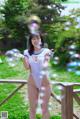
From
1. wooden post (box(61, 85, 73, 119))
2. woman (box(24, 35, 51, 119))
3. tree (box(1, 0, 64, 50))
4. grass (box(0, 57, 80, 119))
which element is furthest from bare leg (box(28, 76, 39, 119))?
tree (box(1, 0, 64, 50))

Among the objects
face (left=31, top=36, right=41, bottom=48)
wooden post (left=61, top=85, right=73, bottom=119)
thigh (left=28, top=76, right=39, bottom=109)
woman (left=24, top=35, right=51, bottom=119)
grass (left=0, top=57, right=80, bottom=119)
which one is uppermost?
face (left=31, top=36, right=41, bottom=48)

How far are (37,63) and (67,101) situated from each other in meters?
0.48

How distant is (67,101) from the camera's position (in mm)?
3373

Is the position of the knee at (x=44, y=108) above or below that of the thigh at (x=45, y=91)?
below

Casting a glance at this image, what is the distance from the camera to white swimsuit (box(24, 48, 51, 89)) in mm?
3041

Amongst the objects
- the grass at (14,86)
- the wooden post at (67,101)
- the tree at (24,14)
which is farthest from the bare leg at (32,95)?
the tree at (24,14)

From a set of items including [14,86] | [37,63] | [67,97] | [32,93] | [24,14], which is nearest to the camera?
[37,63]

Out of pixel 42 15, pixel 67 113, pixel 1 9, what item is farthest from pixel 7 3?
pixel 67 113

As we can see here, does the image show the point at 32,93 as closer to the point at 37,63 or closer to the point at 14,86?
the point at 37,63

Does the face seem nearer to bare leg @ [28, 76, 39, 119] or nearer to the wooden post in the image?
bare leg @ [28, 76, 39, 119]

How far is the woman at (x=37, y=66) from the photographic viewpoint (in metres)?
3.05

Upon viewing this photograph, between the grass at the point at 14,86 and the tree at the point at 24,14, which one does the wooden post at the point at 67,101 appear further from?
the tree at the point at 24,14

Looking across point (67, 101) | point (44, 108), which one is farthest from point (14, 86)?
point (44, 108)

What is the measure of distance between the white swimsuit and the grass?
Result: 115 cm
